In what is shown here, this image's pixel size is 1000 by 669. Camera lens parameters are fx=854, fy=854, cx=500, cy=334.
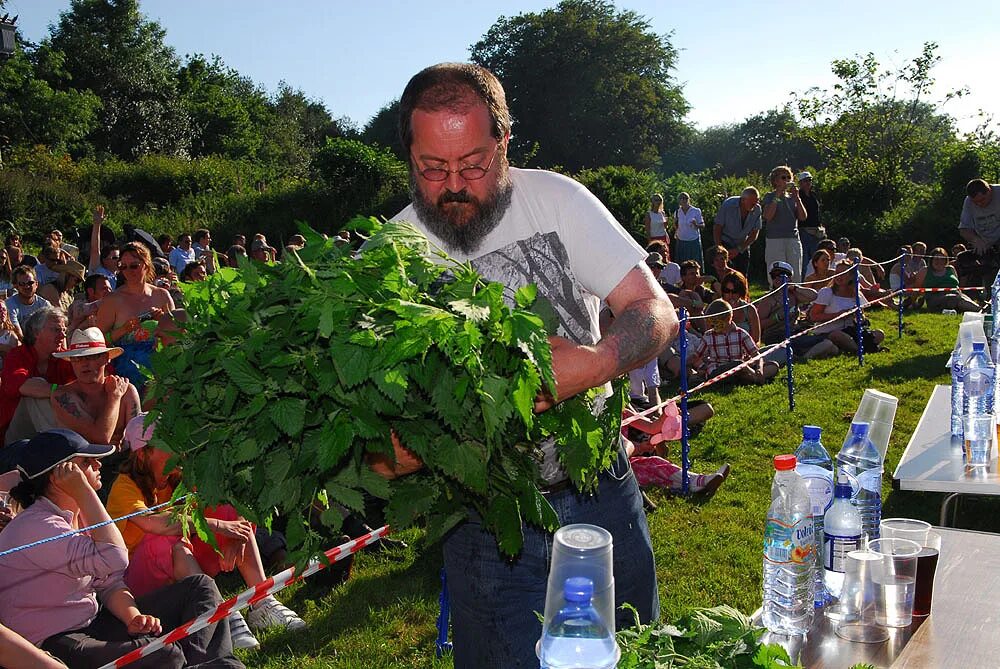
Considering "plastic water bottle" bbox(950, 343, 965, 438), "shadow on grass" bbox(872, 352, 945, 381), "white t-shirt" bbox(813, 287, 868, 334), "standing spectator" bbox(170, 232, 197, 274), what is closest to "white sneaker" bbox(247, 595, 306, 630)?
"plastic water bottle" bbox(950, 343, 965, 438)

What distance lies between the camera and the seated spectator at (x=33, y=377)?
6.54 m

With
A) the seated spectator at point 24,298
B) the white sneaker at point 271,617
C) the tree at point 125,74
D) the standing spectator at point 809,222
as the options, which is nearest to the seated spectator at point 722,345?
the white sneaker at point 271,617

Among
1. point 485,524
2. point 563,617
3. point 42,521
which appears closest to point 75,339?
point 42,521

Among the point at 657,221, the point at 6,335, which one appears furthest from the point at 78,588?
the point at 657,221

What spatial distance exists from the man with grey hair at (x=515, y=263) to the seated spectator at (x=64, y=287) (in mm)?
8582

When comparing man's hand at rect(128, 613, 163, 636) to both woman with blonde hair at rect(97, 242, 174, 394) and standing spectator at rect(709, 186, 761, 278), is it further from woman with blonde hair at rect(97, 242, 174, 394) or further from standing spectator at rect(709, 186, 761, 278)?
standing spectator at rect(709, 186, 761, 278)

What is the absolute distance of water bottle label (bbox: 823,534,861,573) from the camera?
238 cm

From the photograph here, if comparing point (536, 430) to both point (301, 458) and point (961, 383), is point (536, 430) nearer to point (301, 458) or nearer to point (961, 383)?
point (301, 458)

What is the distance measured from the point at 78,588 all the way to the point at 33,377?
3285 millimetres

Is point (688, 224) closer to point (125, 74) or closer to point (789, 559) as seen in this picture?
point (789, 559)

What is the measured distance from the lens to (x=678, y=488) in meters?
6.62

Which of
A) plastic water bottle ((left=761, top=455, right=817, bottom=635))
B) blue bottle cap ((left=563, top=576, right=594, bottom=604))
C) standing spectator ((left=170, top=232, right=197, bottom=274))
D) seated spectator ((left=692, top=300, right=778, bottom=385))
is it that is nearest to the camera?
blue bottle cap ((left=563, top=576, right=594, bottom=604))

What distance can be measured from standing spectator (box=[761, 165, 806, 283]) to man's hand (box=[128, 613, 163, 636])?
1124 centimetres

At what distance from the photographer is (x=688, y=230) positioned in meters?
17.2
